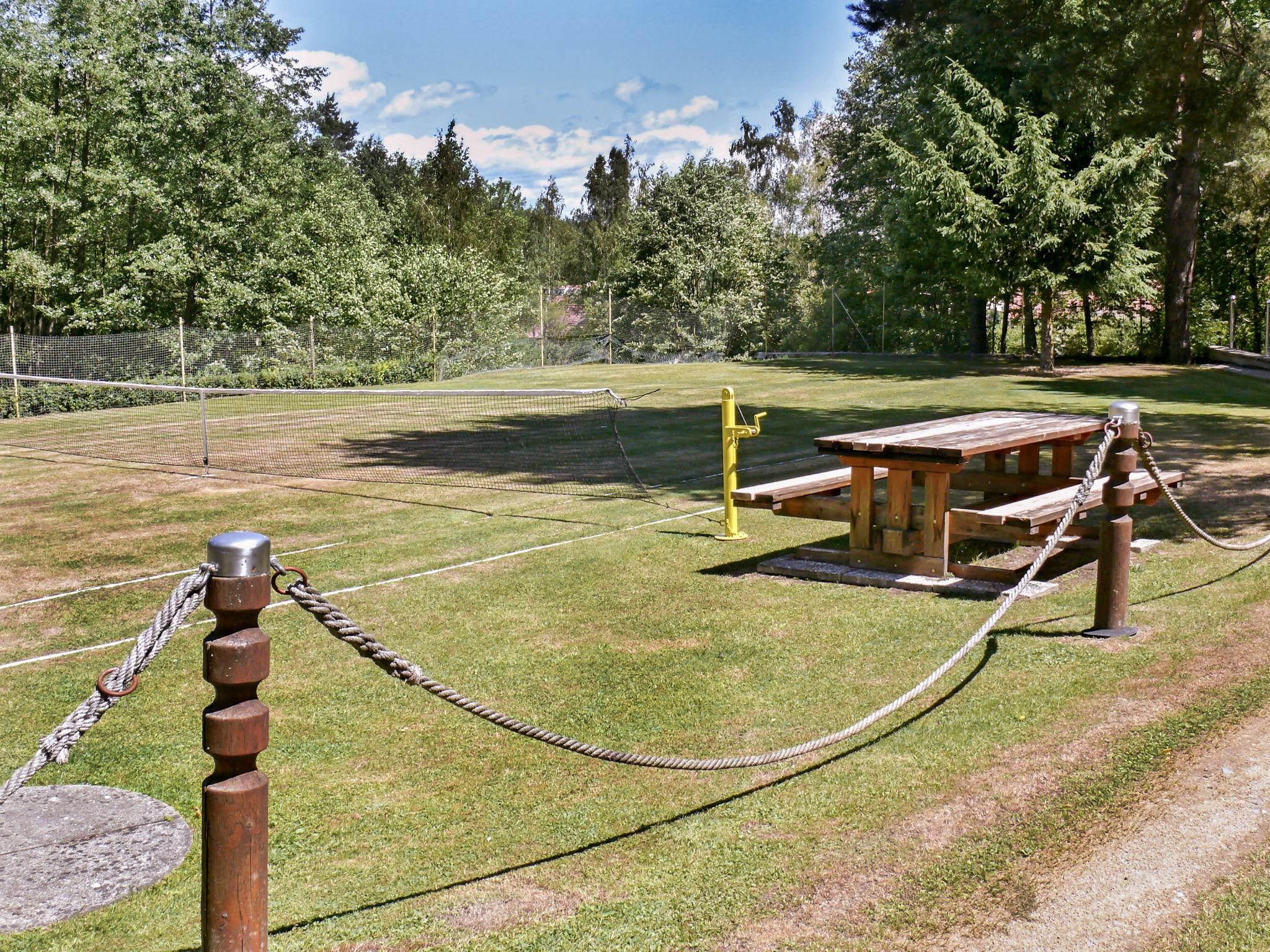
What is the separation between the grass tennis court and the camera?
4.09 meters

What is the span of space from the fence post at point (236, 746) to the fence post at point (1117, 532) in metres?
5.00

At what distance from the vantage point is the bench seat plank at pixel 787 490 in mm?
8781

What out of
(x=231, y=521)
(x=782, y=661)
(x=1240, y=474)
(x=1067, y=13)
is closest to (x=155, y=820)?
(x=782, y=661)

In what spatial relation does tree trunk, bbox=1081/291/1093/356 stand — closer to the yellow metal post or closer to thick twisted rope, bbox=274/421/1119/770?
the yellow metal post

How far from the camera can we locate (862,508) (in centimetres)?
857

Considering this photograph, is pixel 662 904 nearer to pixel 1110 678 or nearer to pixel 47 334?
pixel 1110 678

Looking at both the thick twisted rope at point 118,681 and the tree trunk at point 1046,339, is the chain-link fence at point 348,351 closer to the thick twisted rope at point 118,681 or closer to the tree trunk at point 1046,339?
the tree trunk at point 1046,339

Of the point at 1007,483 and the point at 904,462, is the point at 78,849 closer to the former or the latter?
the point at 904,462

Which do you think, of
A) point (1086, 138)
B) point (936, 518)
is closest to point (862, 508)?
point (936, 518)

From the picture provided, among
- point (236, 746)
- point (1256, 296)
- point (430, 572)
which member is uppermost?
point (1256, 296)

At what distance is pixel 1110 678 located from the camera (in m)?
6.13

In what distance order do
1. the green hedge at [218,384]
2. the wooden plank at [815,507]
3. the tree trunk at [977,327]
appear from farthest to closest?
1. the tree trunk at [977,327]
2. the green hedge at [218,384]
3. the wooden plank at [815,507]

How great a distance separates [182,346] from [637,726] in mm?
22633

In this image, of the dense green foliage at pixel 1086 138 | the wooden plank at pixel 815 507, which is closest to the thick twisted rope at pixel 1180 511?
the wooden plank at pixel 815 507
